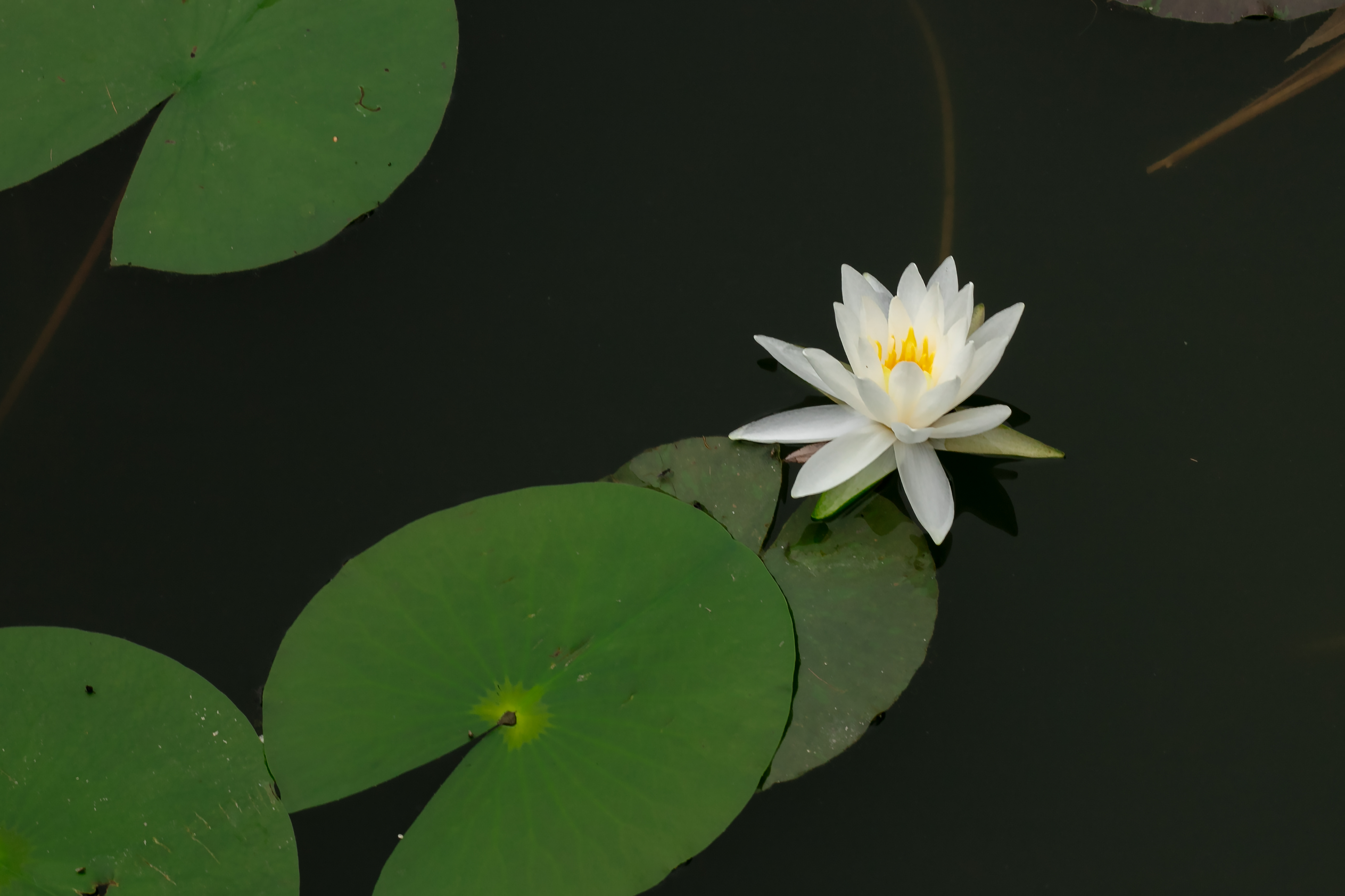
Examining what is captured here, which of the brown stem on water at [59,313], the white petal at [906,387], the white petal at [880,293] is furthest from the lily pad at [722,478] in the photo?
the brown stem on water at [59,313]

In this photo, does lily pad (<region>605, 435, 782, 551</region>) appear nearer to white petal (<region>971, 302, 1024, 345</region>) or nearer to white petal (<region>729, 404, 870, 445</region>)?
white petal (<region>729, 404, 870, 445</region>)

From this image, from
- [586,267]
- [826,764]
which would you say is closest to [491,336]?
[586,267]

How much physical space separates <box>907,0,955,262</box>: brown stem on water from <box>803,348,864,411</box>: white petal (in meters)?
0.62

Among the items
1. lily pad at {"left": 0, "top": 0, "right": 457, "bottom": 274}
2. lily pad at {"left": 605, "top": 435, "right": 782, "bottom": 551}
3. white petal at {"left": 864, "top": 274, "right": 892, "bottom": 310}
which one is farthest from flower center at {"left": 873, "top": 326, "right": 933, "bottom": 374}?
lily pad at {"left": 0, "top": 0, "right": 457, "bottom": 274}

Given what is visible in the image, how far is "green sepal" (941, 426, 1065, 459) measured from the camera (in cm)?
175

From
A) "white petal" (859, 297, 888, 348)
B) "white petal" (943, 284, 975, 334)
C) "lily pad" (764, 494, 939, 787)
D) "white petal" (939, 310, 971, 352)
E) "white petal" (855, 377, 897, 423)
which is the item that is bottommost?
"lily pad" (764, 494, 939, 787)

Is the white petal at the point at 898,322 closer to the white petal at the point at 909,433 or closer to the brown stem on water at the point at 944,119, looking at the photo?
the white petal at the point at 909,433

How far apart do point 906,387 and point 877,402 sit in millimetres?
64

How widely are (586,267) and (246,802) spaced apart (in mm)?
1429

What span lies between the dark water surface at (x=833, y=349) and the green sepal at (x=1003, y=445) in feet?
0.70

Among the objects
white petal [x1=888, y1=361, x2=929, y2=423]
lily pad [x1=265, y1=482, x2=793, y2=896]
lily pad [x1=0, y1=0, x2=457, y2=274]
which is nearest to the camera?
lily pad [x1=265, y1=482, x2=793, y2=896]

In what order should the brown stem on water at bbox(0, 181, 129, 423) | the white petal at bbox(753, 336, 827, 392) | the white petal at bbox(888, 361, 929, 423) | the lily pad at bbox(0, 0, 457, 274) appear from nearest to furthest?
the white petal at bbox(888, 361, 929, 423) → the white petal at bbox(753, 336, 827, 392) → the lily pad at bbox(0, 0, 457, 274) → the brown stem on water at bbox(0, 181, 129, 423)

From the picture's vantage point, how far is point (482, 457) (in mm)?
2043

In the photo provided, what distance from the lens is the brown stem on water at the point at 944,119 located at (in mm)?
2160
